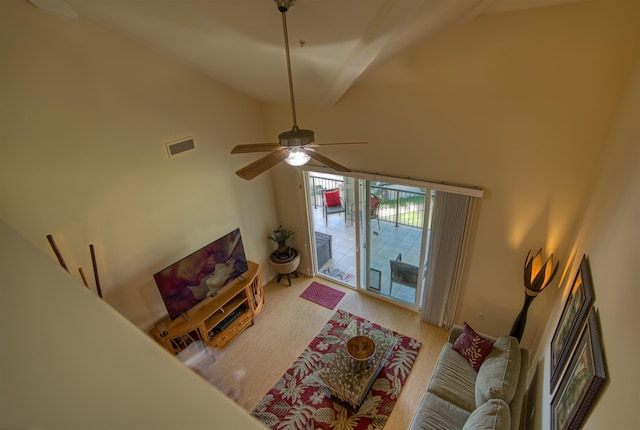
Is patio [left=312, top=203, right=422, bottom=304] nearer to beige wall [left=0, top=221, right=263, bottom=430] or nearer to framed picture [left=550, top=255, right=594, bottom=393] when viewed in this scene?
framed picture [left=550, top=255, right=594, bottom=393]

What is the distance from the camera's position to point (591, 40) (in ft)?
8.09

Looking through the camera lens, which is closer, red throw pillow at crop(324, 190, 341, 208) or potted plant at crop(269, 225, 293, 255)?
potted plant at crop(269, 225, 293, 255)

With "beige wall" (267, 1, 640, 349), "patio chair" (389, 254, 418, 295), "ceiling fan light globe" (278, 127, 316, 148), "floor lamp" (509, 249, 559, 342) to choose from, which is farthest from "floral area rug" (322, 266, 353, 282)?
"ceiling fan light globe" (278, 127, 316, 148)

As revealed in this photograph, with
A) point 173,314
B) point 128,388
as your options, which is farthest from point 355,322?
point 128,388

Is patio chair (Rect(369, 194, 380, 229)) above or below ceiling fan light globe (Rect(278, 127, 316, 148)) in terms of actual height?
below

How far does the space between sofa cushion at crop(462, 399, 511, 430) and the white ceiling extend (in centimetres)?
298

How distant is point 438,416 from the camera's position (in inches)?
115

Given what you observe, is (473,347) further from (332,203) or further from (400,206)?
(332,203)

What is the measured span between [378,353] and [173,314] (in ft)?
8.04

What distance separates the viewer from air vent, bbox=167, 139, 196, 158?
357cm

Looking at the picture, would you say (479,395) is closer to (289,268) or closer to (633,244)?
(633,244)

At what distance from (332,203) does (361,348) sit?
329 centimetres

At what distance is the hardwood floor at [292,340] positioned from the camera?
3.73 meters

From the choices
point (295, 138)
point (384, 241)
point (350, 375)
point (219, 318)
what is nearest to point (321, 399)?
point (350, 375)
